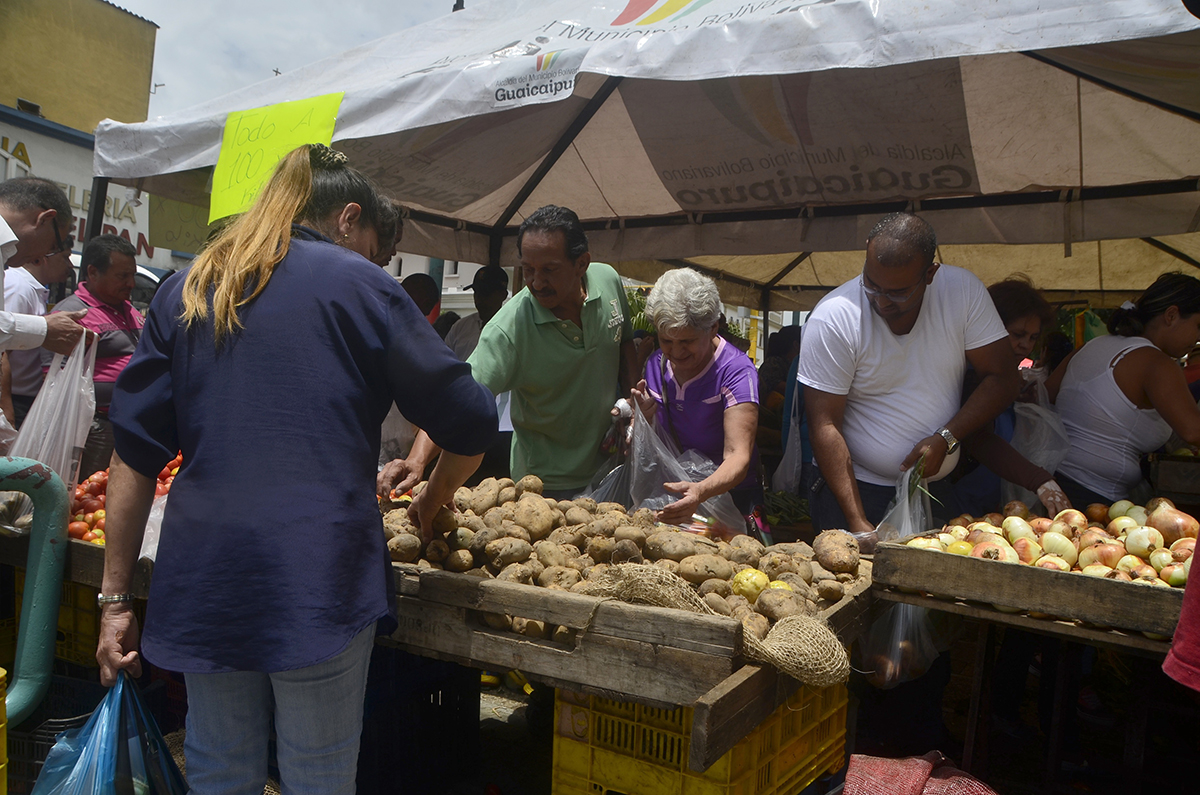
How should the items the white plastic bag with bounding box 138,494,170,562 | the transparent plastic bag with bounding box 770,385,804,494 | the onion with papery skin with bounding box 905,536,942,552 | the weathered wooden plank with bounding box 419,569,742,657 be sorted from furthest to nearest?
the transparent plastic bag with bounding box 770,385,804,494 → the white plastic bag with bounding box 138,494,170,562 → the onion with papery skin with bounding box 905,536,942,552 → the weathered wooden plank with bounding box 419,569,742,657

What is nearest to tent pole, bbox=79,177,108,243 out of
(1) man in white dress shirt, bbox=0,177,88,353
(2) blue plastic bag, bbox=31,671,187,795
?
(1) man in white dress shirt, bbox=0,177,88,353

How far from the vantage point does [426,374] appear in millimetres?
1791

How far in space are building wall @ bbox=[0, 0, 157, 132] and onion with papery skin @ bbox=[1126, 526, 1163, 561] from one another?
20.6 meters

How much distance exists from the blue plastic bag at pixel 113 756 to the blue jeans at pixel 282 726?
18.5 inches

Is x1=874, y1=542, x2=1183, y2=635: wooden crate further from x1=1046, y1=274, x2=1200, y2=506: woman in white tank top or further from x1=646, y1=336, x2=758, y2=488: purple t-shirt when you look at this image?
x1=1046, y1=274, x2=1200, y2=506: woman in white tank top

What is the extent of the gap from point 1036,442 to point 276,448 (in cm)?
301

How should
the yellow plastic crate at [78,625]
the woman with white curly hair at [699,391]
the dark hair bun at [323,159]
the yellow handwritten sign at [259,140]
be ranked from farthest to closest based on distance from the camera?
1. the yellow handwritten sign at [259,140]
2. the yellow plastic crate at [78,625]
3. the woman with white curly hair at [699,391]
4. the dark hair bun at [323,159]

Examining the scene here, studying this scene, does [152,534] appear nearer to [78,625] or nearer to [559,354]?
[78,625]

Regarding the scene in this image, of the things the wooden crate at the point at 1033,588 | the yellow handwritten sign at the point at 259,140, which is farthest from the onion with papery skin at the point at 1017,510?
the yellow handwritten sign at the point at 259,140

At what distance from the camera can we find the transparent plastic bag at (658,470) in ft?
10.5

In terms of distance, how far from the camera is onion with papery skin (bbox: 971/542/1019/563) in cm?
230

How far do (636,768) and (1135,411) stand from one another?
2.68m

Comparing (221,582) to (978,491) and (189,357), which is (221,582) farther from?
(978,491)

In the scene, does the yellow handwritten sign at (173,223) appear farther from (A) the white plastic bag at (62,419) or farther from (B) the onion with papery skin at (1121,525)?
(B) the onion with papery skin at (1121,525)
